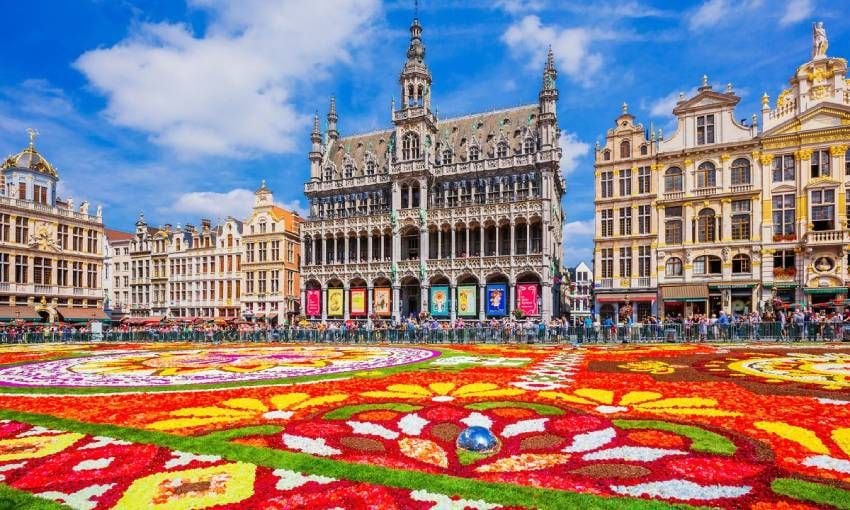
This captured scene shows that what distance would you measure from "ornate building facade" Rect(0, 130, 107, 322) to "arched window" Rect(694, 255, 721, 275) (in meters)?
55.3

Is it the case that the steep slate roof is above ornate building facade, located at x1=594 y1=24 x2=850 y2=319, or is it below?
above

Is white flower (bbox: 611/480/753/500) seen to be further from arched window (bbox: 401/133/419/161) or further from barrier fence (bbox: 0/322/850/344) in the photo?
arched window (bbox: 401/133/419/161)

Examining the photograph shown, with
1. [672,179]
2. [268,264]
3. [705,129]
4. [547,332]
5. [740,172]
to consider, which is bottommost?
[547,332]

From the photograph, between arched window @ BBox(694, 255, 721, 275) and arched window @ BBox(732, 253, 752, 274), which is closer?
arched window @ BBox(732, 253, 752, 274)

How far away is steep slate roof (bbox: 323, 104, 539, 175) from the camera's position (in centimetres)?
4912

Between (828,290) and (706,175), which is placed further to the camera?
(706,175)

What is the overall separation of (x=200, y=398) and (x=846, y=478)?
10.9 meters

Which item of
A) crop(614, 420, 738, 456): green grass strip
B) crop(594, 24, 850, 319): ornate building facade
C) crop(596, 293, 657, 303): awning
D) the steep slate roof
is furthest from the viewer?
the steep slate roof

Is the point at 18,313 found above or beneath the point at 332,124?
beneath

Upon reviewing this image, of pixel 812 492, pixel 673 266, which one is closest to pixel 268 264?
pixel 673 266

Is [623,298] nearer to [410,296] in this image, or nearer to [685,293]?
[685,293]

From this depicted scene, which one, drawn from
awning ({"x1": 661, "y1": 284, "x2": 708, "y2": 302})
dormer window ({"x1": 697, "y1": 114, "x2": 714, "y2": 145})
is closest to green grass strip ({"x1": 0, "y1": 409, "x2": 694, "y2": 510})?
awning ({"x1": 661, "y1": 284, "x2": 708, "y2": 302})

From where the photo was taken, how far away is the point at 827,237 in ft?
115

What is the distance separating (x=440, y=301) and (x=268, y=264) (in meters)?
20.7
